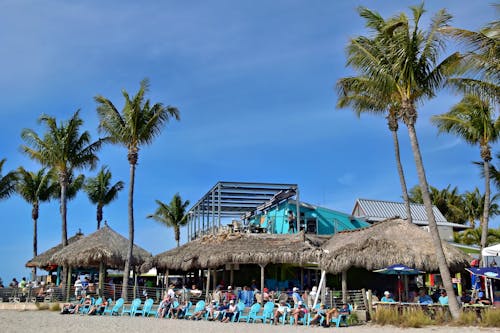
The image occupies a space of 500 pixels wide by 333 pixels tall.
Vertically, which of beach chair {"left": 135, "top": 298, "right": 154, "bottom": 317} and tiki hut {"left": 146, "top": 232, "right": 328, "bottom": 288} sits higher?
tiki hut {"left": 146, "top": 232, "right": 328, "bottom": 288}

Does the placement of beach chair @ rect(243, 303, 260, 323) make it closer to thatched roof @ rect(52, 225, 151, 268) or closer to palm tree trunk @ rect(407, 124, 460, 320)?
palm tree trunk @ rect(407, 124, 460, 320)

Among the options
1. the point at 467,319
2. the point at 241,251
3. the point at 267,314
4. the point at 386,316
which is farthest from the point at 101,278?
the point at 467,319

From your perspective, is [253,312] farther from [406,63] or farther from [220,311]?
[406,63]

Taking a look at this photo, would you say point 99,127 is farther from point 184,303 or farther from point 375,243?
point 375,243

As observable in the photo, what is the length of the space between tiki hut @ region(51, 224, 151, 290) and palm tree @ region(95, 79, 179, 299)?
1157 millimetres

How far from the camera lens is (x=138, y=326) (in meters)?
14.4

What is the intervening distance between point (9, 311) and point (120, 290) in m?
4.32

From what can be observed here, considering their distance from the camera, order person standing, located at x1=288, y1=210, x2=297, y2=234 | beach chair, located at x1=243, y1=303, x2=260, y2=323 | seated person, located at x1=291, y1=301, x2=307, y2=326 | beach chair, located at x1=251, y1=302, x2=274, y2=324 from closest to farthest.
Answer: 1. seated person, located at x1=291, y1=301, x2=307, y2=326
2. beach chair, located at x1=251, y1=302, x2=274, y2=324
3. beach chair, located at x1=243, y1=303, x2=260, y2=323
4. person standing, located at x1=288, y1=210, x2=297, y2=234

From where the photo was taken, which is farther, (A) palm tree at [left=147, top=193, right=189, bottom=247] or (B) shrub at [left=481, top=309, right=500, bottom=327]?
(A) palm tree at [left=147, top=193, right=189, bottom=247]

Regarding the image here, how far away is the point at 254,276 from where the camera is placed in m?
24.2

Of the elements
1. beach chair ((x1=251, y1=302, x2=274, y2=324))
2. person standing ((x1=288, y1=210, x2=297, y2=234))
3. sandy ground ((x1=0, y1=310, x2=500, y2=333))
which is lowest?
sandy ground ((x1=0, y1=310, x2=500, y2=333))

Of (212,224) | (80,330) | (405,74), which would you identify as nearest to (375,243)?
(405,74)

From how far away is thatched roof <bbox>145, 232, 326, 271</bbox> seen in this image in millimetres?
20328

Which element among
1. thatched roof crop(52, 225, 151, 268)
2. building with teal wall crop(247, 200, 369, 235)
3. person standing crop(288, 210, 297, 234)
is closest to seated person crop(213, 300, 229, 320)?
building with teal wall crop(247, 200, 369, 235)
